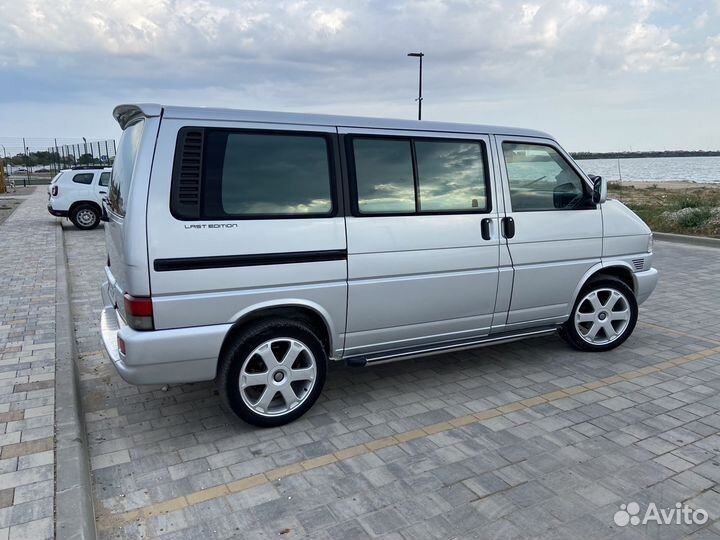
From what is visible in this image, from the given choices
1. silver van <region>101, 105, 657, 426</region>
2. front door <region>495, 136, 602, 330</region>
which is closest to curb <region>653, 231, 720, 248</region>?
silver van <region>101, 105, 657, 426</region>

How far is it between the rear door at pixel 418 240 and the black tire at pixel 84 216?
1365 centimetres

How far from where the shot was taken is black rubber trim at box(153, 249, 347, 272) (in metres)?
3.42

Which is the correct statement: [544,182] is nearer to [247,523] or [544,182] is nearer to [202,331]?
[202,331]

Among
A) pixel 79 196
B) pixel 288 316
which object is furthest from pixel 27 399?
pixel 79 196

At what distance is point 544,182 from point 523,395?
183cm

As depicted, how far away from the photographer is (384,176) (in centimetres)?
414

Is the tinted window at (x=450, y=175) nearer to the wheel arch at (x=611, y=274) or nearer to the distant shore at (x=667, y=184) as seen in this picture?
the wheel arch at (x=611, y=274)

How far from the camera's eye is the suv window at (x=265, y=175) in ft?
11.7

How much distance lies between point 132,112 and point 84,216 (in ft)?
43.1

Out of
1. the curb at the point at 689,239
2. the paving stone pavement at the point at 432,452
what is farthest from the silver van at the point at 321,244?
the curb at the point at 689,239

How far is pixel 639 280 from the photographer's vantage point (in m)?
5.47

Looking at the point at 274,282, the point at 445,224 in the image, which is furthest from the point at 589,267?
the point at 274,282

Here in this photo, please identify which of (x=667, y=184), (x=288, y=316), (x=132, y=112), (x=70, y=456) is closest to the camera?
(x=70, y=456)

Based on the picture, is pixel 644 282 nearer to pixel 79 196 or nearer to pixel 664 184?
pixel 79 196
